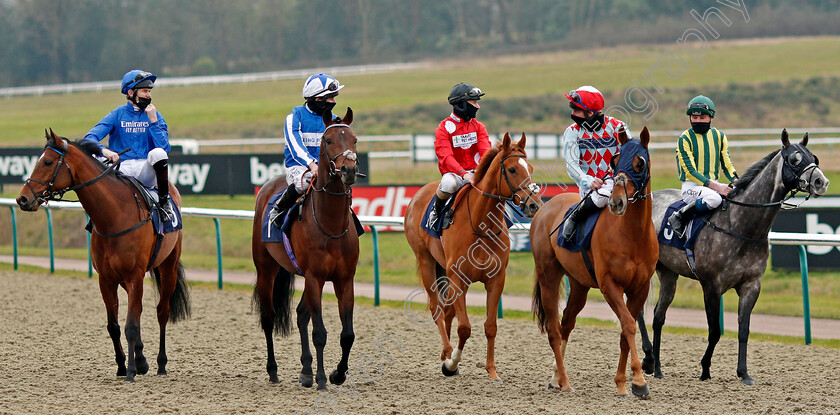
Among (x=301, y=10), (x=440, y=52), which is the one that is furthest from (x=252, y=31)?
(x=440, y=52)

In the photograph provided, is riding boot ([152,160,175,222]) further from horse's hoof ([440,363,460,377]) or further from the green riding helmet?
the green riding helmet

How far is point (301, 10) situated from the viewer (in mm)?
63156

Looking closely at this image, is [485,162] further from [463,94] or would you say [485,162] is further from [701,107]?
Answer: [701,107]

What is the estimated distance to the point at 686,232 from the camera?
7102 millimetres

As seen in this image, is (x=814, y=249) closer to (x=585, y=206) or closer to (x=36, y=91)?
(x=585, y=206)

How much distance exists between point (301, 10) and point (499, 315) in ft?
183

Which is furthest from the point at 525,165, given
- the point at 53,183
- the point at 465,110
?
the point at 53,183

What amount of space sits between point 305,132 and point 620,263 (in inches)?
87.1

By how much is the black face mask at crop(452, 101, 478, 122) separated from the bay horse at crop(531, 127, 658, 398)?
105 centimetres

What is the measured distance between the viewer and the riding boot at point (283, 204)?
6452 mm

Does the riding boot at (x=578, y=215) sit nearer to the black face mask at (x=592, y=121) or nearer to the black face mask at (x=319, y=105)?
the black face mask at (x=592, y=121)

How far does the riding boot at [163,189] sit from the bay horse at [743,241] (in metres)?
3.41

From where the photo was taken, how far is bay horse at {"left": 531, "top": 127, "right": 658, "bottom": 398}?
221 inches

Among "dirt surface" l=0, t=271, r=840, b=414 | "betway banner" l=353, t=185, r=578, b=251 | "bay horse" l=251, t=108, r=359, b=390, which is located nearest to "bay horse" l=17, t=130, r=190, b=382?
"dirt surface" l=0, t=271, r=840, b=414
